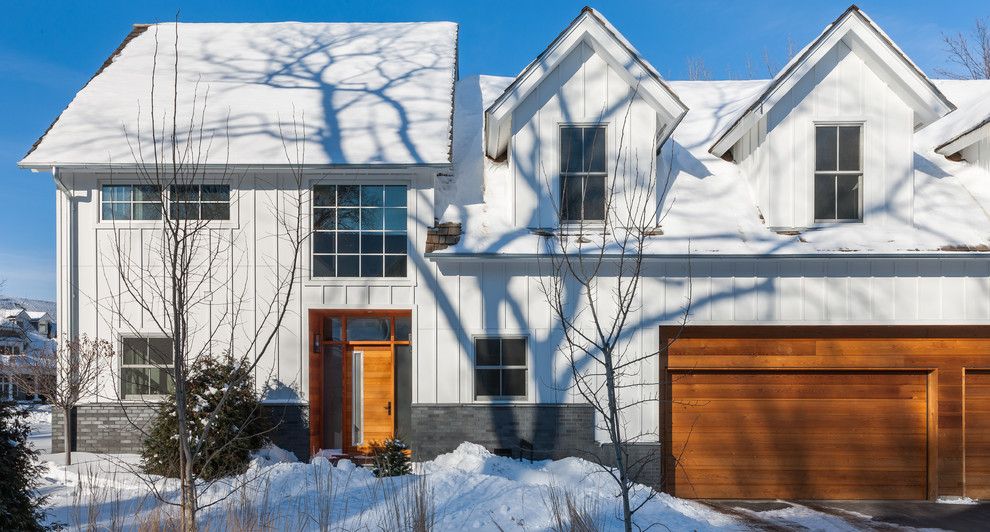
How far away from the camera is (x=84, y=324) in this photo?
34.4 ft

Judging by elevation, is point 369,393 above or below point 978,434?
above

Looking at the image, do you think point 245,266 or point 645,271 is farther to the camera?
point 245,266

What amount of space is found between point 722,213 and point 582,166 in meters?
2.40

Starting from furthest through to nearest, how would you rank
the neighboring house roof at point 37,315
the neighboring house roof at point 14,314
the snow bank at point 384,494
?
the neighboring house roof at point 37,315 < the neighboring house roof at point 14,314 < the snow bank at point 384,494

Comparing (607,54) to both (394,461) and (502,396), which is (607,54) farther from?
(394,461)

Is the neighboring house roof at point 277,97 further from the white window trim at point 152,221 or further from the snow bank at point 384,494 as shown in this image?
the snow bank at point 384,494

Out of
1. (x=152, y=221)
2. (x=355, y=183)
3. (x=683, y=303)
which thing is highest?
(x=355, y=183)

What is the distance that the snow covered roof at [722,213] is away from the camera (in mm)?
9656

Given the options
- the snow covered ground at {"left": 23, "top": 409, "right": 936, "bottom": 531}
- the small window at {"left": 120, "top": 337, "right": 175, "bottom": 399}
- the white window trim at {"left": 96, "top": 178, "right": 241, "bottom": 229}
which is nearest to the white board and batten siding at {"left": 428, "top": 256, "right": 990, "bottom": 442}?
the snow covered ground at {"left": 23, "top": 409, "right": 936, "bottom": 531}

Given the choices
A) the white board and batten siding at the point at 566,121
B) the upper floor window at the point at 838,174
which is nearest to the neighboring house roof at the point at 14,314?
the white board and batten siding at the point at 566,121

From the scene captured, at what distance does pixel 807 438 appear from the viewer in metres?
10.0

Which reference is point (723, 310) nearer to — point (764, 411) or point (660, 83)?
point (764, 411)

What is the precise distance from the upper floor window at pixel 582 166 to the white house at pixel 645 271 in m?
0.04

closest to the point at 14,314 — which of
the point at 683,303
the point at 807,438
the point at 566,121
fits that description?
the point at 566,121
